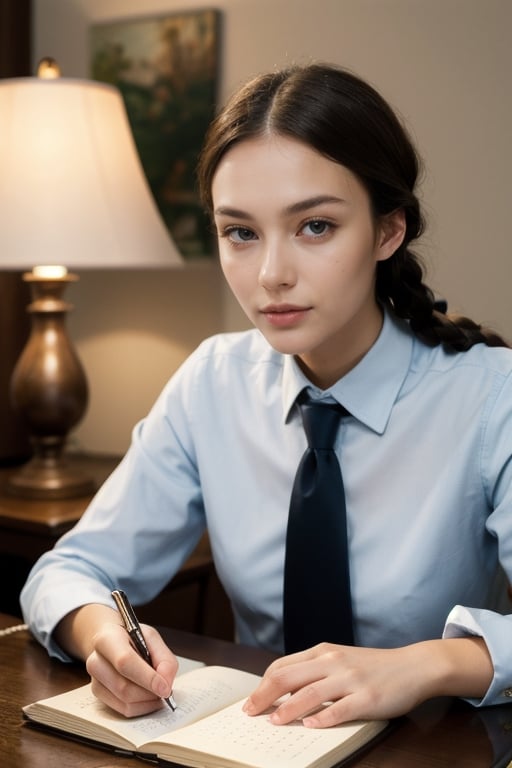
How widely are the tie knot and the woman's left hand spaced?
39 centimetres

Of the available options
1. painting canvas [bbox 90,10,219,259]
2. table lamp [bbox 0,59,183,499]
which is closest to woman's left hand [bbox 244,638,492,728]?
table lamp [bbox 0,59,183,499]

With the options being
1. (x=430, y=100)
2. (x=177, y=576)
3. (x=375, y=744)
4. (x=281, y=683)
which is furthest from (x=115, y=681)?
(x=430, y=100)

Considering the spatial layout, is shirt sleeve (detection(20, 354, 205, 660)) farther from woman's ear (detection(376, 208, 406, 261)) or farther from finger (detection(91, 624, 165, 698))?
woman's ear (detection(376, 208, 406, 261))

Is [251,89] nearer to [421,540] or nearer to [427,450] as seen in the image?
[427,450]

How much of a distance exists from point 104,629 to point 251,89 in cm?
82

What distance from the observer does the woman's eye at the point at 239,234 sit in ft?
4.78

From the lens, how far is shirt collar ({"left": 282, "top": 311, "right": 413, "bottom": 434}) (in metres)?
1.56

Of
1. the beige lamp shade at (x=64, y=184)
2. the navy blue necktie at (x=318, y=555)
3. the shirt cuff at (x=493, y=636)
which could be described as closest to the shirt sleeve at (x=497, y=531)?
the shirt cuff at (x=493, y=636)

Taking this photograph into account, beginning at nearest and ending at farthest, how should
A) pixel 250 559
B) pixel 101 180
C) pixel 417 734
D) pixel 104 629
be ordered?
1. pixel 417 734
2. pixel 104 629
3. pixel 250 559
4. pixel 101 180

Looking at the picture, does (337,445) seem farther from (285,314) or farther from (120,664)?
(120,664)

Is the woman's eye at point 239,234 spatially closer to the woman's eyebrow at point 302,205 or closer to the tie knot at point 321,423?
the woman's eyebrow at point 302,205

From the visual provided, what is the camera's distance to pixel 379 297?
167cm

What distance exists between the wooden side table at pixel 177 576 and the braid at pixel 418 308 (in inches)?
33.7

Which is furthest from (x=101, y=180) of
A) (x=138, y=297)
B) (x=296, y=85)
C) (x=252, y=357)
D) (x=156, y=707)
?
(x=156, y=707)
